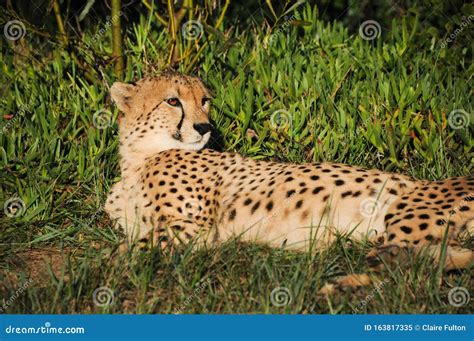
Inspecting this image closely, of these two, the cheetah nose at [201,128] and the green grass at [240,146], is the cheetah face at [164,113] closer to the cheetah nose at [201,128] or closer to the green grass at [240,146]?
the cheetah nose at [201,128]

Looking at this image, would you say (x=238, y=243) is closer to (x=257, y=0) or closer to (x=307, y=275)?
(x=307, y=275)

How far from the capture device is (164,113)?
371cm

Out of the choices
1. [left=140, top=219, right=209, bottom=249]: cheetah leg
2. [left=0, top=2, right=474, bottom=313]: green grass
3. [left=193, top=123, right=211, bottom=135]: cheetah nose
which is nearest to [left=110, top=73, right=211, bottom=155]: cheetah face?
[left=193, top=123, right=211, bottom=135]: cheetah nose

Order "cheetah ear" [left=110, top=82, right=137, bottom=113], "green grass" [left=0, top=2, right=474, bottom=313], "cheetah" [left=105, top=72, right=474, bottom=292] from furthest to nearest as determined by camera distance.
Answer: "cheetah ear" [left=110, top=82, right=137, bottom=113]
"cheetah" [left=105, top=72, right=474, bottom=292]
"green grass" [left=0, top=2, right=474, bottom=313]

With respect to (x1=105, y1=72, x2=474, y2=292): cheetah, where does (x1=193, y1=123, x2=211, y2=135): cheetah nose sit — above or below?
above

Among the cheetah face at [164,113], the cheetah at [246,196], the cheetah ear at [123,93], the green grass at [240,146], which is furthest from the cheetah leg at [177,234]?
the cheetah ear at [123,93]

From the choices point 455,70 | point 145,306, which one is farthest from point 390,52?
point 145,306

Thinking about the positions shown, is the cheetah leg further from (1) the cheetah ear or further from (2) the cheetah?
(1) the cheetah ear

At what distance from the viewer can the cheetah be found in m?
3.04

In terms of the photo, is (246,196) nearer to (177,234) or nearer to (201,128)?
(177,234)

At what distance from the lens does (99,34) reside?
16.0 ft

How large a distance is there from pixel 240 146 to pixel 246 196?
1.01 meters

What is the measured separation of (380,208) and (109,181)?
1.51 meters

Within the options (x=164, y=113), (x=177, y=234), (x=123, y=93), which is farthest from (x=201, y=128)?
(x=177, y=234)
